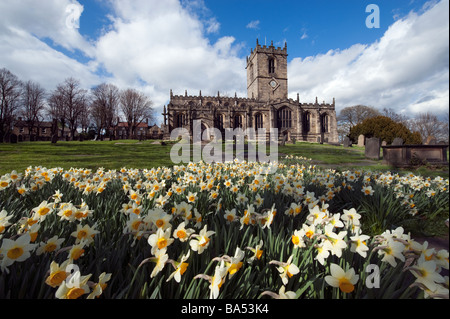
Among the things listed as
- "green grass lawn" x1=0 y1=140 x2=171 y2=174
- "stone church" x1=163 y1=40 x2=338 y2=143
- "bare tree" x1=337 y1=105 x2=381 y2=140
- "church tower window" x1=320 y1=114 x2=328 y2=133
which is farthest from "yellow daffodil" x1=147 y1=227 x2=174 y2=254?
"bare tree" x1=337 y1=105 x2=381 y2=140

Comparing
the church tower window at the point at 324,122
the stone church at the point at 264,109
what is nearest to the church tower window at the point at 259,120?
the stone church at the point at 264,109

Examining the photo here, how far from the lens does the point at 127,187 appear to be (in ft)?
9.50

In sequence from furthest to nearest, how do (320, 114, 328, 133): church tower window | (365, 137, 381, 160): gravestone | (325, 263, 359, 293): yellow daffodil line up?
(320, 114, 328, 133): church tower window < (365, 137, 381, 160): gravestone < (325, 263, 359, 293): yellow daffodil

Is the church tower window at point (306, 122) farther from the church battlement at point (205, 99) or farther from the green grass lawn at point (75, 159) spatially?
the green grass lawn at point (75, 159)

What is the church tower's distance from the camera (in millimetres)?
45531

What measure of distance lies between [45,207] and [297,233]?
1959 mm

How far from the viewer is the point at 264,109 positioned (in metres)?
39.1

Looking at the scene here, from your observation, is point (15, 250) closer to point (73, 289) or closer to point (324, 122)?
point (73, 289)

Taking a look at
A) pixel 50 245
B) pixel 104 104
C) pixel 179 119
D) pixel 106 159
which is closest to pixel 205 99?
pixel 179 119

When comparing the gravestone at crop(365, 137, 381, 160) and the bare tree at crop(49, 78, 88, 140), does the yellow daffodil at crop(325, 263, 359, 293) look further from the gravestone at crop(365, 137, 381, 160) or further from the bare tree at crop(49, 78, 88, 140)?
the bare tree at crop(49, 78, 88, 140)

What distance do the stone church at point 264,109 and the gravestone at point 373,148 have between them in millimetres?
21528

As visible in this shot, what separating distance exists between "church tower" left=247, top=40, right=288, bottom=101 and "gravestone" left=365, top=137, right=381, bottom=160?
114ft

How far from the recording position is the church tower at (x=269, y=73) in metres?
45.5

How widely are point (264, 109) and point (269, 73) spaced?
510 inches
